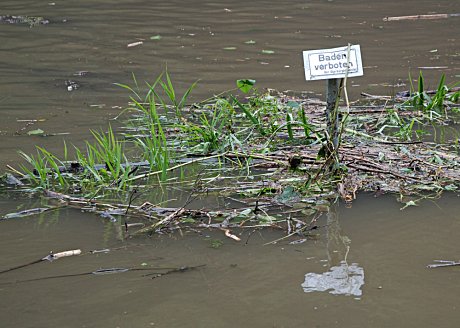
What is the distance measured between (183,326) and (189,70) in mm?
5089

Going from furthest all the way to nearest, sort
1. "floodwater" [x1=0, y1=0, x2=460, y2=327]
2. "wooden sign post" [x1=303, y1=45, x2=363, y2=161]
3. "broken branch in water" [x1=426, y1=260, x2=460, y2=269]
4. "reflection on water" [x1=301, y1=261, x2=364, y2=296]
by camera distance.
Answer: "wooden sign post" [x1=303, y1=45, x2=363, y2=161], "broken branch in water" [x1=426, y1=260, x2=460, y2=269], "reflection on water" [x1=301, y1=261, x2=364, y2=296], "floodwater" [x1=0, y1=0, x2=460, y2=327]

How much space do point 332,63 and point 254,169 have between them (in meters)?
0.94

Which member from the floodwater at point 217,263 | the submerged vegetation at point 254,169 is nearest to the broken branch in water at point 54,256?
the floodwater at point 217,263

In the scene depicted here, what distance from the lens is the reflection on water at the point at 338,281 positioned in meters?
3.37

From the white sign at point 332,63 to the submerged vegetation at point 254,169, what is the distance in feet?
0.76

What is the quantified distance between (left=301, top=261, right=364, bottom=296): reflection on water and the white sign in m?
1.27

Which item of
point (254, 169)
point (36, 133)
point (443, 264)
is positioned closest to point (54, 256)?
point (254, 169)

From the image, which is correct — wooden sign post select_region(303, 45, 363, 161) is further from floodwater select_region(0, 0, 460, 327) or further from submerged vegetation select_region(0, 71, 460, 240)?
floodwater select_region(0, 0, 460, 327)

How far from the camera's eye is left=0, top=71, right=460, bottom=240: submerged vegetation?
4199 millimetres

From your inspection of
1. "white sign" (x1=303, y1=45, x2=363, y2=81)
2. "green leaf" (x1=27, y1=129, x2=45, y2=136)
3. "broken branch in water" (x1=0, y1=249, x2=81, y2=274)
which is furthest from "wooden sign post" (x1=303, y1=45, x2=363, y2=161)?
"green leaf" (x1=27, y1=129, x2=45, y2=136)

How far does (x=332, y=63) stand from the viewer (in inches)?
173

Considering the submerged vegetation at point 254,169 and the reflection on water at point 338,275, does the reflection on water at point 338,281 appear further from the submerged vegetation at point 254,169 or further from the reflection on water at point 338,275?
the submerged vegetation at point 254,169

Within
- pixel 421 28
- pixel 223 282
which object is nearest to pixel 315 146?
pixel 223 282

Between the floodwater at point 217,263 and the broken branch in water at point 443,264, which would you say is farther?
the broken branch in water at point 443,264
